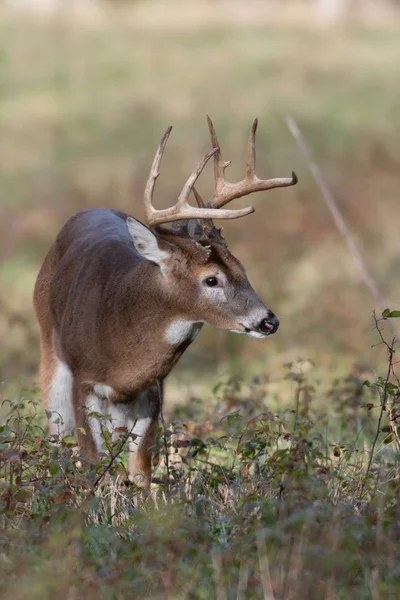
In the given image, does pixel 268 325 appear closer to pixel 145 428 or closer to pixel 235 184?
pixel 235 184

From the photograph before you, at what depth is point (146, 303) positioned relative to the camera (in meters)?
7.06

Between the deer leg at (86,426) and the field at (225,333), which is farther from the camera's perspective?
the deer leg at (86,426)

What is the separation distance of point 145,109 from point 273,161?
395 centimetres

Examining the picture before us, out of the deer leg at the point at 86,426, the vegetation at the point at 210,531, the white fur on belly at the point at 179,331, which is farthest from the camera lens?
the deer leg at the point at 86,426

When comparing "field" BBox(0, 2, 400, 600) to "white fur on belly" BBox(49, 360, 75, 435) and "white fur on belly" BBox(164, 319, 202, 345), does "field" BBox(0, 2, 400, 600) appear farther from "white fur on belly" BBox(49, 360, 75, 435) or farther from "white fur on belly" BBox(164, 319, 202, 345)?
"white fur on belly" BBox(164, 319, 202, 345)

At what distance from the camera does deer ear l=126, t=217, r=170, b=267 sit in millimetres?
6852

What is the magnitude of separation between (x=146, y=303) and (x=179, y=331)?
0.26 metres

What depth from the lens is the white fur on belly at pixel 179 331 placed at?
695cm

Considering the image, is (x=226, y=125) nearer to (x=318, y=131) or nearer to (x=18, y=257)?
(x=318, y=131)

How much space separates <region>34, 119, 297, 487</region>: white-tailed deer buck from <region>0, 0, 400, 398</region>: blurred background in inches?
98.1

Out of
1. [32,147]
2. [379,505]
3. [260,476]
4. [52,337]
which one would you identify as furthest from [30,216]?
[379,505]

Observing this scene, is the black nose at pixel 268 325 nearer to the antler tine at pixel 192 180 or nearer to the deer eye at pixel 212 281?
the deer eye at pixel 212 281

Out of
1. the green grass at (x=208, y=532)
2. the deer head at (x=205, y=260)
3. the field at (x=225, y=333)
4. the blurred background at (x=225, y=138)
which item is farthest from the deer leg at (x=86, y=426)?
the blurred background at (x=225, y=138)

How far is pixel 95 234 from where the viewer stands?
795cm
